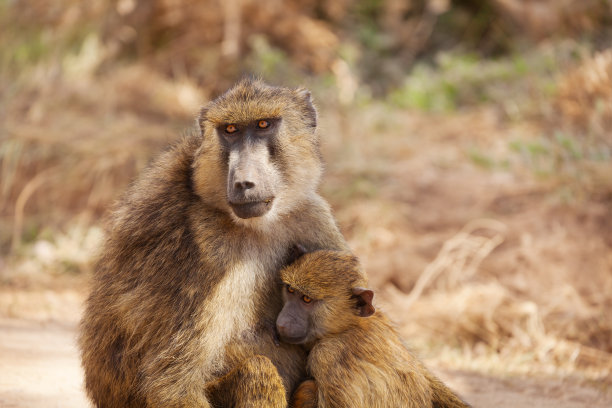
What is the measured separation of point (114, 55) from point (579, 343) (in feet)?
25.7

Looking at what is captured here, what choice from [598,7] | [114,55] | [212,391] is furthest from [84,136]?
[598,7]

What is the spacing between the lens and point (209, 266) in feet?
9.41

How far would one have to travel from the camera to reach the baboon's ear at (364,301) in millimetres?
3096

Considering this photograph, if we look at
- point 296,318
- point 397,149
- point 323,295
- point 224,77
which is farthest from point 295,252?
point 224,77

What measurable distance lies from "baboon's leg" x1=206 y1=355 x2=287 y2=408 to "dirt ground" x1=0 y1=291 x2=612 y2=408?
1119mm

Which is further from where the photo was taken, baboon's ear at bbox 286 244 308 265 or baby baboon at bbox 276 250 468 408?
baboon's ear at bbox 286 244 308 265

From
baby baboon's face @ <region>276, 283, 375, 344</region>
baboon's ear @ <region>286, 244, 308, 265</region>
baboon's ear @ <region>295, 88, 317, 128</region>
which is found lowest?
baby baboon's face @ <region>276, 283, 375, 344</region>

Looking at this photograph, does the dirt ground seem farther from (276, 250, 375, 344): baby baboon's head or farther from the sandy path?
(276, 250, 375, 344): baby baboon's head

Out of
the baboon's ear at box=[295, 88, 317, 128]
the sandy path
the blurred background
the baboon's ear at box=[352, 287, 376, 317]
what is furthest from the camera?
the blurred background

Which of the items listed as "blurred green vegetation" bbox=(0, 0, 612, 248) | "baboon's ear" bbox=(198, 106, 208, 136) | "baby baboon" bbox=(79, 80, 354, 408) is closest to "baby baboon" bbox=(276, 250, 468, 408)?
"baby baboon" bbox=(79, 80, 354, 408)

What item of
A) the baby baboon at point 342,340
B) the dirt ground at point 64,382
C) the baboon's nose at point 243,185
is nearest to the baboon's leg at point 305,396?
the baby baboon at point 342,340

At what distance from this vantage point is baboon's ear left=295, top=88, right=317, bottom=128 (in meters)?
3.43

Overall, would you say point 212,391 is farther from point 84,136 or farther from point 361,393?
point 84,136

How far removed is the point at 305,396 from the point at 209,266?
2.31 ft
